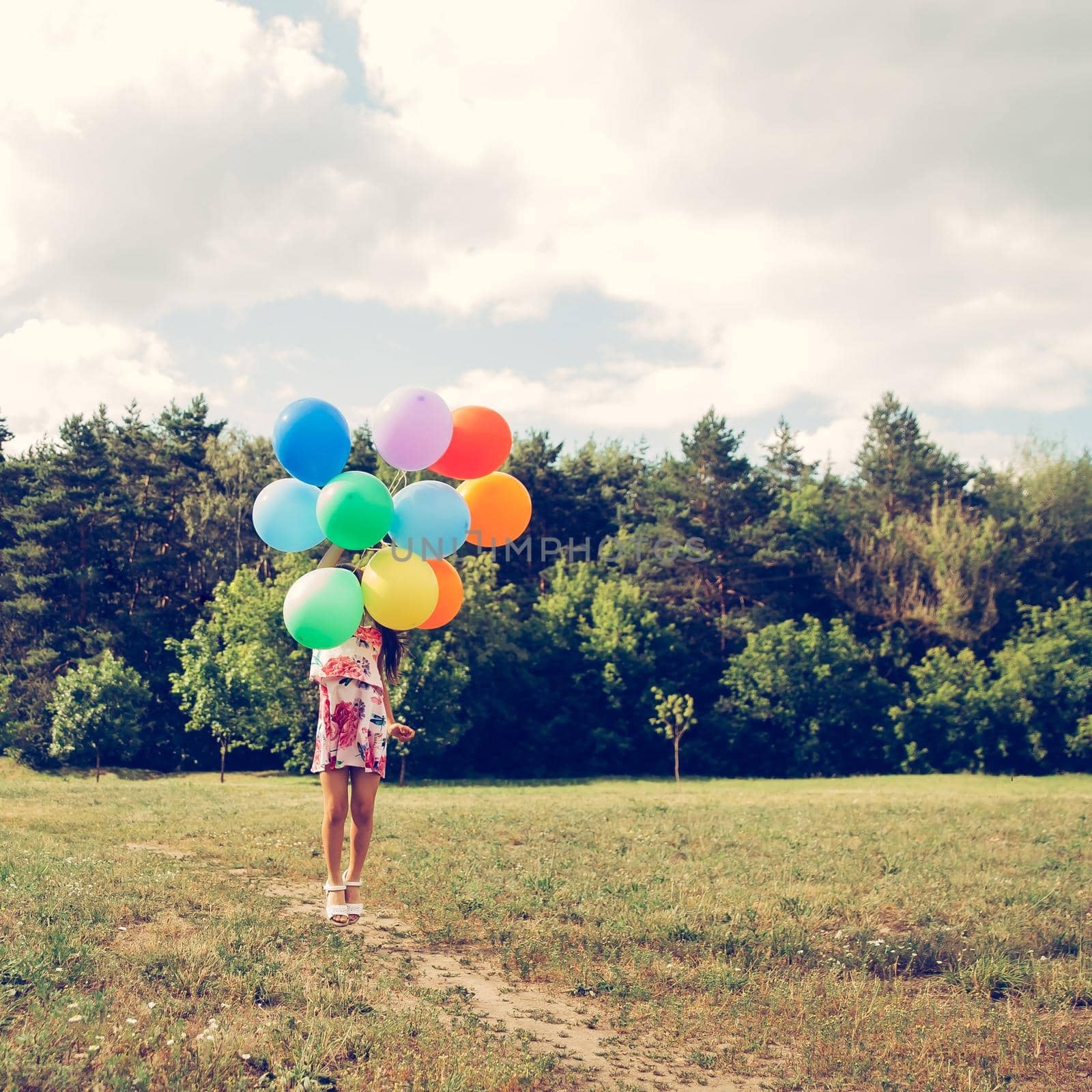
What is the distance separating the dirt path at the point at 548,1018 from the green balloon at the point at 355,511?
8.44ft

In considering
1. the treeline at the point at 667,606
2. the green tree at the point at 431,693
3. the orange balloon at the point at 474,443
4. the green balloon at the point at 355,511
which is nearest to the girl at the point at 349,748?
the green balloon at the point at 355,511

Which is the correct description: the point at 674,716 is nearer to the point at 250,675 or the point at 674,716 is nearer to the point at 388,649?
the point at 250,675

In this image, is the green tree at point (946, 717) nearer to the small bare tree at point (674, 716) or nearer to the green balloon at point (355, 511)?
the small bare tree at point (674, 716)

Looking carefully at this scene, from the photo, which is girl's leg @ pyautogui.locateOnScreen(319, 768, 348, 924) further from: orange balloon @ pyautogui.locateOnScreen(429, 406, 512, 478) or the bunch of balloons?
orange balloon @ pyautogui.locateOnScreen(429, 406, 512, 478)

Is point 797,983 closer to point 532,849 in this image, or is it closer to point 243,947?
point 243,947

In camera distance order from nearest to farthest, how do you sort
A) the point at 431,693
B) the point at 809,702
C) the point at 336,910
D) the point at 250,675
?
the point at 336,910 → the point at 250,675 → the point at 431,693 → the point at 809,702

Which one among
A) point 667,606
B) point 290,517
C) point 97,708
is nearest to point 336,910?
point 290,517

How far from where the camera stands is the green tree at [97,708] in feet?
97.2

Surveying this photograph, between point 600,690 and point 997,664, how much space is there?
15818 mm

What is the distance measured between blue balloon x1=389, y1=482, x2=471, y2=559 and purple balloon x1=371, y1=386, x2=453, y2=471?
0.23 meters

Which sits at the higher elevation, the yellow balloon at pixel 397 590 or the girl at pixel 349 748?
the yellow balloon at pixel 397 590

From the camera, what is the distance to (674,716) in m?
38.8

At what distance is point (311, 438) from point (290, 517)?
24.3 inches

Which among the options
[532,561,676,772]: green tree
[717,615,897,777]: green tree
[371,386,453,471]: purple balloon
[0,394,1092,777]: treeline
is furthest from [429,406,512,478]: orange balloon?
[717,615,897,777]: green tree
